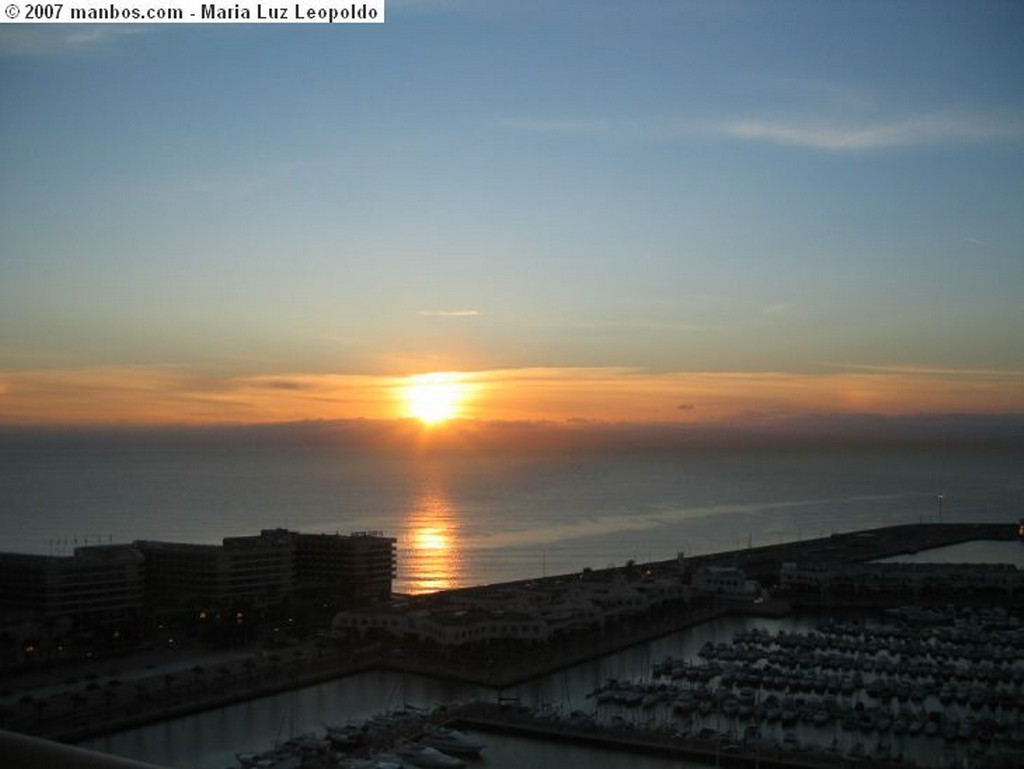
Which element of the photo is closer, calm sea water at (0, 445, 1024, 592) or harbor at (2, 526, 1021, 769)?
harbor at (2, 526, 1021, 769)

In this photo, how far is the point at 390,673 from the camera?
6.98 meters

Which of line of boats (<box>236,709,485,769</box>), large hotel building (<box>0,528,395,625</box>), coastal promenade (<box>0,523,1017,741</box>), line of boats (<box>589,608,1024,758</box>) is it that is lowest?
line of boats (<box>589,608,1024,758</box>)

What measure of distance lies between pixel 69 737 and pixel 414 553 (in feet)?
38.2

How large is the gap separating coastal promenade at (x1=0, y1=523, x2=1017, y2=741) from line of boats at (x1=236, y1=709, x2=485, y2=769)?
997mm

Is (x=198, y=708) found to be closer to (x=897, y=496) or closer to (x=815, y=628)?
(x=815, y=628)

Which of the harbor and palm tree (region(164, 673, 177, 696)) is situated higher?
palm tree (region(164, 673, 177, 696))

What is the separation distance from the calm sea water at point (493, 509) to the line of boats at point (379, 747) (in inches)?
295

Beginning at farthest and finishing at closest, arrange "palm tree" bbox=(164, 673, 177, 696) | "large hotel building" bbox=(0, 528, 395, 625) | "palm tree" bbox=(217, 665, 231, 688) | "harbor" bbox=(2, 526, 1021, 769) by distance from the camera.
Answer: "large hotel building" bbox=(0, 528, 395, 625), "palm tree" bbox=(217, 665, 231, 688), "palm tree" bbox=(164, 673, 177, 696), "harbor" bbox=(2, 526, 1021, 769)

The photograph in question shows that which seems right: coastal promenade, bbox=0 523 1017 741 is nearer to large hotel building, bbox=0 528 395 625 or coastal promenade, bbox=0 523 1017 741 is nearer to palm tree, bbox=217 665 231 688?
palm tree, bbox=217 665 231 688

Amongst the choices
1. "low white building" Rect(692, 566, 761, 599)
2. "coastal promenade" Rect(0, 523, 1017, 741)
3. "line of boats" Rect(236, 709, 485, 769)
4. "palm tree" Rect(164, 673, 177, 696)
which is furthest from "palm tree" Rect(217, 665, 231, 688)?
"low white building" Rect(692, 566, 761, 599)

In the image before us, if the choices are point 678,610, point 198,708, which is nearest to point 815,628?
point 678,610

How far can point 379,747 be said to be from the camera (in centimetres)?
505

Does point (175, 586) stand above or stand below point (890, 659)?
above

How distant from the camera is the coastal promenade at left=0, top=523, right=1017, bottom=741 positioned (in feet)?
17.9
